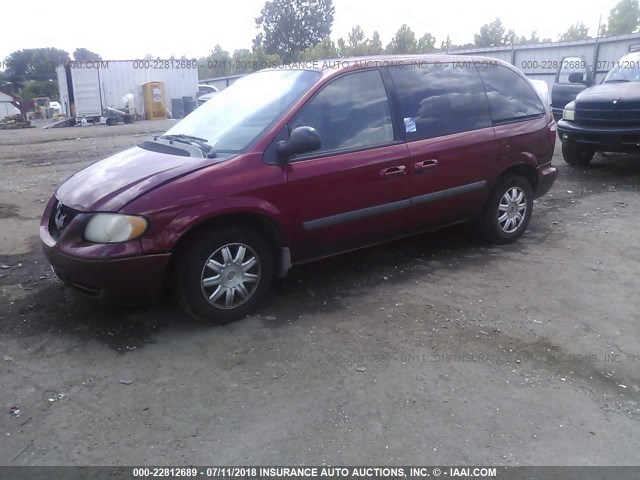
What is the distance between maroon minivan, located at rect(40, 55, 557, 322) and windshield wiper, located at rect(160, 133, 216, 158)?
0.02 metres

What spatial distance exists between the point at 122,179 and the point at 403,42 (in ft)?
117

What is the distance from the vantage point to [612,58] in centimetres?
1769

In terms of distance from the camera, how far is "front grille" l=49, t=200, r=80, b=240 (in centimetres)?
378

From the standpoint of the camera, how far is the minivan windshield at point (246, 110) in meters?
4.16

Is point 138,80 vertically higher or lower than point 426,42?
lower

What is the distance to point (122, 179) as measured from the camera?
385 centimetres

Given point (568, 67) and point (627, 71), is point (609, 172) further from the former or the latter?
point (568, 67)

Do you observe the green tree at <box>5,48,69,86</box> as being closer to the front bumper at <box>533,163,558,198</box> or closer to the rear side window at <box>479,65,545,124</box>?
the rear side window at <box>479,65,545,124</box>

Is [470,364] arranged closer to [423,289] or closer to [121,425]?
[423,289]

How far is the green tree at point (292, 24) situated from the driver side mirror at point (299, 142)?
2468 inches

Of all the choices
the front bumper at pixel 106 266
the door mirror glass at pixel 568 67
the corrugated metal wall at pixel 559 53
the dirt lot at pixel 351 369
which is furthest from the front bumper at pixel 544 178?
the corrugated metal wall at pixel 559 53

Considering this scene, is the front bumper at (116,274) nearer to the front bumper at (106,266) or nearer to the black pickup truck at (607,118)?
the front bumper at (106,266)

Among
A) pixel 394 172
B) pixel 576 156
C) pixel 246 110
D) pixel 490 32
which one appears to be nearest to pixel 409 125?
pixel 394 172

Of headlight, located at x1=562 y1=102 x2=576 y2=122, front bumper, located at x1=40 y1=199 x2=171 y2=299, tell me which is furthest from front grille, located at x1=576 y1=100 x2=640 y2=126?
front bumper, located at x1=40 y1=199 x2=171 y2=299
